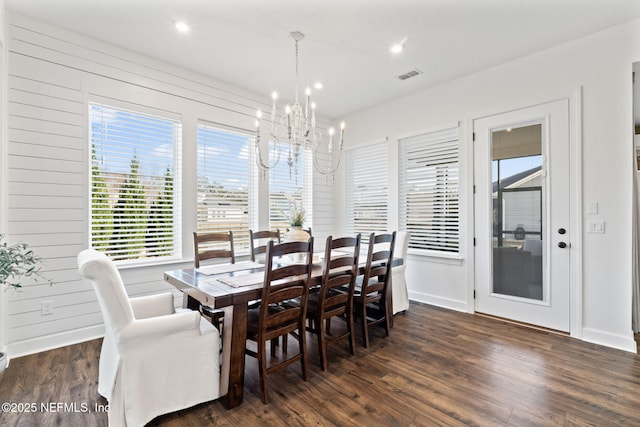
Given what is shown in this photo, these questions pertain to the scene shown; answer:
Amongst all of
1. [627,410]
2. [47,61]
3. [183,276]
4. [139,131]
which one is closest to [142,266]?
[183,276]

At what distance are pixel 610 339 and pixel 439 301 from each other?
170 centimetres

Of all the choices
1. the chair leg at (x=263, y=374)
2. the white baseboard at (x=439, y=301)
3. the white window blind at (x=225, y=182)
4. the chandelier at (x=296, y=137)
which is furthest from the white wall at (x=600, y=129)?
the white window blind at (x=225, y=182)

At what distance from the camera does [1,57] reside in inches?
101

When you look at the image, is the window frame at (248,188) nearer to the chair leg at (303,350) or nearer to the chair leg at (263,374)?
the chair leg at (303,350)

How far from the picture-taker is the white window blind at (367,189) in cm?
493

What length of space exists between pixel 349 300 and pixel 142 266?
2.32 metres

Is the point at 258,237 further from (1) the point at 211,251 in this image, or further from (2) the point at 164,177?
(2) the point at 164,177

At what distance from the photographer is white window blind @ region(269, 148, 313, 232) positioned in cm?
470

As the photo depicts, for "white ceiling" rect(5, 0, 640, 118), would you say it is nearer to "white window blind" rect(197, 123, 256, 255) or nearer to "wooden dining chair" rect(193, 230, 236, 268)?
"white window blind" rect(197, 123, 256, 255)

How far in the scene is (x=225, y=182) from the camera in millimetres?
4133

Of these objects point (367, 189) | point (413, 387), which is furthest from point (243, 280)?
point (367, 189)

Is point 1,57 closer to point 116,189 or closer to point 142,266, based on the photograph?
point 116,189

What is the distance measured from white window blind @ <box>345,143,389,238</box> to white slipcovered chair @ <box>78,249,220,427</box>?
11.3ft

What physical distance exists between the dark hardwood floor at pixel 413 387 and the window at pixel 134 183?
3.56 ft
